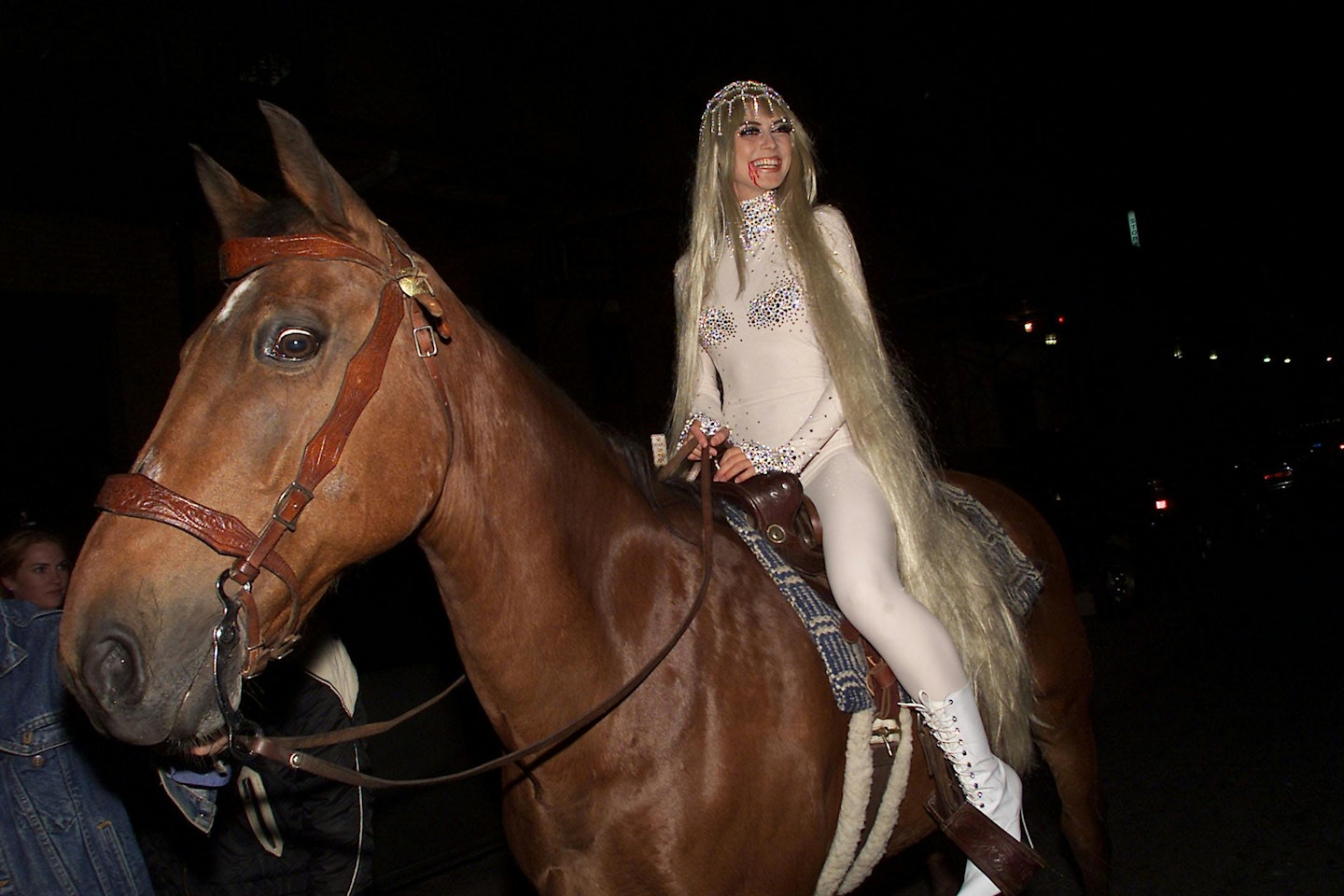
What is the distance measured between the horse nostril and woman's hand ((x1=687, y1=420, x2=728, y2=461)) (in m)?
1.52

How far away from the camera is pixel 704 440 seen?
256 centimetres

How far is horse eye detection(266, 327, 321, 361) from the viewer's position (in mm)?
1625

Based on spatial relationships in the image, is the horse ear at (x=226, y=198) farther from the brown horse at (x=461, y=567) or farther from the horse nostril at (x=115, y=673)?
the horse nostril at (x=115, y=673)

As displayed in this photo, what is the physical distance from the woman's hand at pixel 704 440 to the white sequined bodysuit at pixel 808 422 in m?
0.06

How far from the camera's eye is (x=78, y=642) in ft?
4.62

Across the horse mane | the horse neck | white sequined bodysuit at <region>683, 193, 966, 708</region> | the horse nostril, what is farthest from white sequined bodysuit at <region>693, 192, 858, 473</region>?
the horse nostril

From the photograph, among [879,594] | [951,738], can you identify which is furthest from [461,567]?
[951,738]

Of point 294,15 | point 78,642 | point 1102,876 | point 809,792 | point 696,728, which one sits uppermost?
point 294,15

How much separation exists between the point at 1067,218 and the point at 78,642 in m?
24.3

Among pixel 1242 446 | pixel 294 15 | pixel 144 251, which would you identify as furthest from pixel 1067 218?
pixel 144 251

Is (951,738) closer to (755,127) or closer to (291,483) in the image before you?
(291,483)

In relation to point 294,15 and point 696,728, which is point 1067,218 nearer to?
point 294,15

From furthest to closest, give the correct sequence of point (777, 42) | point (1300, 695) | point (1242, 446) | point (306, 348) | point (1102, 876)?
point (1242, 446) < point (777, 42) < point (1300, 695) < point (1102, 876) < point (306, 348)

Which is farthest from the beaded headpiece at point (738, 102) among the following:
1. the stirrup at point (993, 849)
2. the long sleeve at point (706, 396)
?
the stirrup at point (993, 849)
